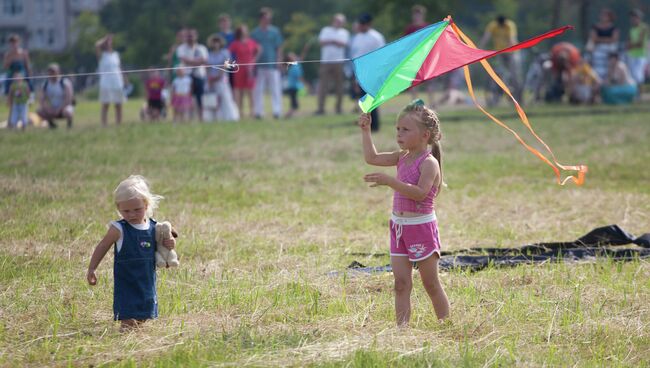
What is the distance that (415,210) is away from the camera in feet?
19.0

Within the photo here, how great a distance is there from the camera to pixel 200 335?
548 centimetres

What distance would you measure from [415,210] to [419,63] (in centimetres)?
118

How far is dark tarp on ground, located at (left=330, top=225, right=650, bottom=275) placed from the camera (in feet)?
24.9

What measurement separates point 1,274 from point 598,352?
4.03 metres

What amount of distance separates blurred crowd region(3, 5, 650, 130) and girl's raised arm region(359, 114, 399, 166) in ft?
38.9

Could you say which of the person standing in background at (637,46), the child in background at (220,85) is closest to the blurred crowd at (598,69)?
the person standing in background at (637,46)

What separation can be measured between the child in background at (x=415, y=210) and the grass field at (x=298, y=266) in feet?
0.60

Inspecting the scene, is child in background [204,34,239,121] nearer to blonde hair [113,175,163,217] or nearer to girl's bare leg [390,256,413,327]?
blonde hair [113,175,163,217]

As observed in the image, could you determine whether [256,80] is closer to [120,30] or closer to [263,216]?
[263,216]

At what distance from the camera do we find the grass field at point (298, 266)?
5309mm

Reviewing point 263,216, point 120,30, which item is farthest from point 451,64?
point 120,30

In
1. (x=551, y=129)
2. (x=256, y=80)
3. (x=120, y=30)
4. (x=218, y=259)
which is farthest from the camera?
(x=120, y=30)

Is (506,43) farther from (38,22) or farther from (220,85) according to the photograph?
(38,22)

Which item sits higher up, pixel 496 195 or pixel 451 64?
pixel 451 64
